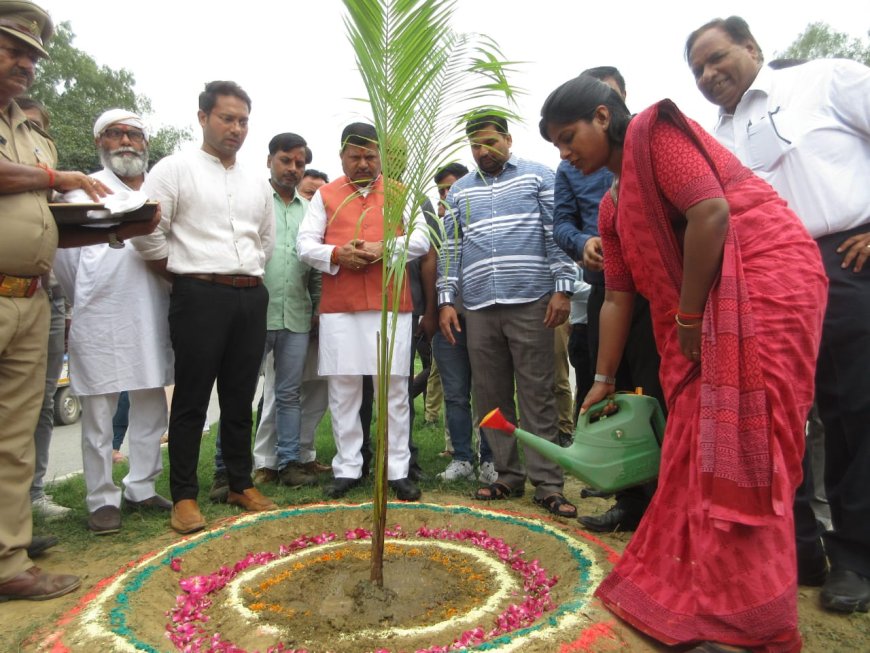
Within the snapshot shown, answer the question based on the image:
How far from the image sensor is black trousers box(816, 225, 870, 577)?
104 inches

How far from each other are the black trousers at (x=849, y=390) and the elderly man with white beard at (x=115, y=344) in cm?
341

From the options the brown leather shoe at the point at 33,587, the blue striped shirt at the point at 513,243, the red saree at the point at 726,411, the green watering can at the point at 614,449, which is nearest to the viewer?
the red saree at the point at 726,411

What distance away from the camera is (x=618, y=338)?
9.75 ft

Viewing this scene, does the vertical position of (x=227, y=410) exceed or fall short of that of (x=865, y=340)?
it falls short

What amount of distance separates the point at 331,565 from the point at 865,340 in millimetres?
2508

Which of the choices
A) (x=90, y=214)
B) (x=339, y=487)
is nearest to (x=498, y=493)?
(x=339, y=487)

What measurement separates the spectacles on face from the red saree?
8.76ft

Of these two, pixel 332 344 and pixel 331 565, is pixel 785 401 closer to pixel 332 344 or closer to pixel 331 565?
pixel 331 565

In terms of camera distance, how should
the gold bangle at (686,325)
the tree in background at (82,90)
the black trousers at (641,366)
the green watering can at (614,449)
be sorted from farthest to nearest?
1. the tree in background at (82,90)
2. the black trousers at (641,366)
3. the green watering can at (614,449)
4. the gold bangle at (686,325)

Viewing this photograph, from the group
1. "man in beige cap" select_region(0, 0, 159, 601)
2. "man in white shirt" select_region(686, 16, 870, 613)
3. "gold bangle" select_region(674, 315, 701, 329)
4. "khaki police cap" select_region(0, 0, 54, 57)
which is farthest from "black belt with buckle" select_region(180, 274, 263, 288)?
"man in white shirt" select_region(686, 16, 870, 613)

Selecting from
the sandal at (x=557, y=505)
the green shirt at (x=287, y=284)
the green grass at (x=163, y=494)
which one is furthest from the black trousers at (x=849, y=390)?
the green shirt at (x=287, y=284)

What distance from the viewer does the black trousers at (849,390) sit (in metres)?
2.64

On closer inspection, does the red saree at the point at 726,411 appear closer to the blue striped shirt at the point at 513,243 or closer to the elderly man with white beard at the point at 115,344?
the blue striped shirt at the point at 513,243

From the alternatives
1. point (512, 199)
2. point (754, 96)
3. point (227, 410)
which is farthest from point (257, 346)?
point (754, 96)
